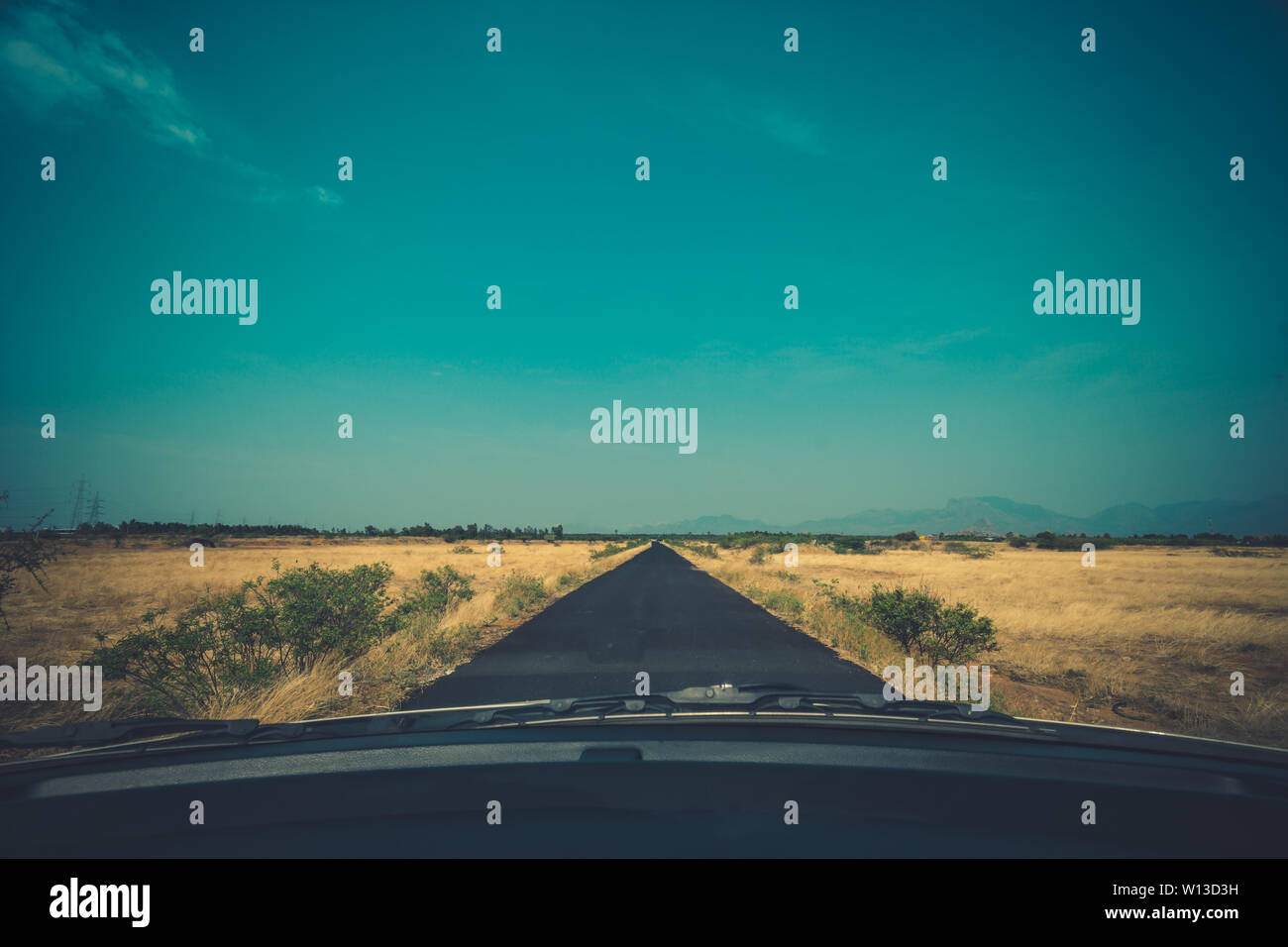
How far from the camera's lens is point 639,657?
33.6ft

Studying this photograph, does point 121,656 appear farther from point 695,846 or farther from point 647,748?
point 695,846

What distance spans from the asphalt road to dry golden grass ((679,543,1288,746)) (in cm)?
133

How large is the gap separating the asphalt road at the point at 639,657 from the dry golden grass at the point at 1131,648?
52.5 inches

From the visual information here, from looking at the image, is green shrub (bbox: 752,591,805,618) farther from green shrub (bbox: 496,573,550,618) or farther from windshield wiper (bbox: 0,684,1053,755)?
windshield wiper (bbox: 0,684,1053,755)

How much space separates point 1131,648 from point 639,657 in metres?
10.7

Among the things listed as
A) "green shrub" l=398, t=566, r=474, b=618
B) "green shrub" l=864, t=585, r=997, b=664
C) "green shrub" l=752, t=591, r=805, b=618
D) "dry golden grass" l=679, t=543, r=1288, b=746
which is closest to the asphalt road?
"green shrub" l=752, t=591, r=805, b=618

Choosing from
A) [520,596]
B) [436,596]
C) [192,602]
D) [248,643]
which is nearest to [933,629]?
[248,643]

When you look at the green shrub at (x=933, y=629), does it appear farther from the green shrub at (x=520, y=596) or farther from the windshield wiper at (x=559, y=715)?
the green shrub at (x=520, y=596)

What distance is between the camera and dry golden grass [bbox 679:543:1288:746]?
26.3ft

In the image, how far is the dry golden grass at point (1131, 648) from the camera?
803 centimetres

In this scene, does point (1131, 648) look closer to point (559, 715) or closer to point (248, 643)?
point (559, 715)

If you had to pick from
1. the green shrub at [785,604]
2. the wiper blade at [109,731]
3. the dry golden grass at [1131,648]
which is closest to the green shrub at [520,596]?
the green shrub at [785,604]
